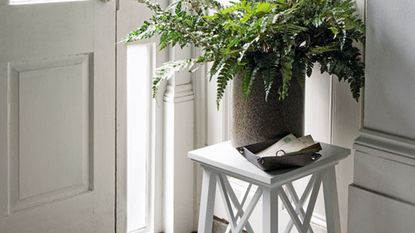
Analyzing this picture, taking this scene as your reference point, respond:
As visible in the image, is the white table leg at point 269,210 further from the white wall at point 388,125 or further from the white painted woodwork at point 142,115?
the white painted woodwork at point 142,115

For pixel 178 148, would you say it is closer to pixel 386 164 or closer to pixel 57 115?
pixel 57 115

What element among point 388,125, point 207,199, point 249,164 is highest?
point 388,125

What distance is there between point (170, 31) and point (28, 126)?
0.70 meters

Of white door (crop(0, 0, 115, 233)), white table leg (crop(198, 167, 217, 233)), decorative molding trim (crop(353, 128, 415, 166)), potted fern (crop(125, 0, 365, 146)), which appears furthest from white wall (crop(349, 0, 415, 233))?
white door (crop(0, 0, 115, 233))

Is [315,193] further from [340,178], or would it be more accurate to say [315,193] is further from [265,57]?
[265,57]

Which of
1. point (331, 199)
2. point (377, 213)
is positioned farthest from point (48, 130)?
point (377, 213)

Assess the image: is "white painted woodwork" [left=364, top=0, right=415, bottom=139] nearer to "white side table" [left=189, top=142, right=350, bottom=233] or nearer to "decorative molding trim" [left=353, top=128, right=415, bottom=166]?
"decorative molding trim" [left=353, top=128, right=415, bottom=166]

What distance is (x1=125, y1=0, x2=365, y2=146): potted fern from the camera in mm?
1932

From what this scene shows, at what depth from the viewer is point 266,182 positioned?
189 centimetres

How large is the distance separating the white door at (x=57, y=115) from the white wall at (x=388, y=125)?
3.63 feet

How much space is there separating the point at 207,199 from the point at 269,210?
0.27 meters

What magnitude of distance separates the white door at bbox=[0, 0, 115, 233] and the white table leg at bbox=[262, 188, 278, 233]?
2.92ft

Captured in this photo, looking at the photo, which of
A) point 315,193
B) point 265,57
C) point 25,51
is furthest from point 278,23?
point 25,51

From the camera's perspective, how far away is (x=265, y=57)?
1.96 m
